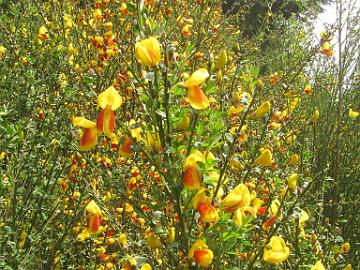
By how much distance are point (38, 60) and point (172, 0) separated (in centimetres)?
113

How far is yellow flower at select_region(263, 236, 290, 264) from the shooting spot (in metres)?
1.37

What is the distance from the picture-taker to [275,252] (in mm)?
1374

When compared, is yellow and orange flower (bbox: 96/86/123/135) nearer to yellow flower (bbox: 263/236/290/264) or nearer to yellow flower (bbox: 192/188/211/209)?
yellow flower (bbox: 192/188/211/209)

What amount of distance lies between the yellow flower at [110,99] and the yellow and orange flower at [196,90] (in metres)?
0.19

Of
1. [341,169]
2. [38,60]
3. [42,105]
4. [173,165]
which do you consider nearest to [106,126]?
[173,165]

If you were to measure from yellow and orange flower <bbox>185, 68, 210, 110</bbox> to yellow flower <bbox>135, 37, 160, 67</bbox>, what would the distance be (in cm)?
10

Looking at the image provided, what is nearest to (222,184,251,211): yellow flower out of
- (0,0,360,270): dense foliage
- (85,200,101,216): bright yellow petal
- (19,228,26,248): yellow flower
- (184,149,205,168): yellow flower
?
(0,0,360,270): dense foliage

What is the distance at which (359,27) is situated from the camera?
4.53 metres

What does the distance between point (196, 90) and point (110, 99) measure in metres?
0.23

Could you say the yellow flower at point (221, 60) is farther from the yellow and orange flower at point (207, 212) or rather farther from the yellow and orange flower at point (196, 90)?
the yellow and orange flower at point (207, 212)

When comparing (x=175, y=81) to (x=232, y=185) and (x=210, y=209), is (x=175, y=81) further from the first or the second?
(x=232, y=185)

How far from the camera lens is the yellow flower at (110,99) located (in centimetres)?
128

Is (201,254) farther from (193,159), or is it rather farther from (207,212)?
(193,159)

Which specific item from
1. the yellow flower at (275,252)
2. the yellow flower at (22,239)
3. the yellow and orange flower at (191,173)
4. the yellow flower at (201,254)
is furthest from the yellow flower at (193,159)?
the yellow flower at (22,239)
